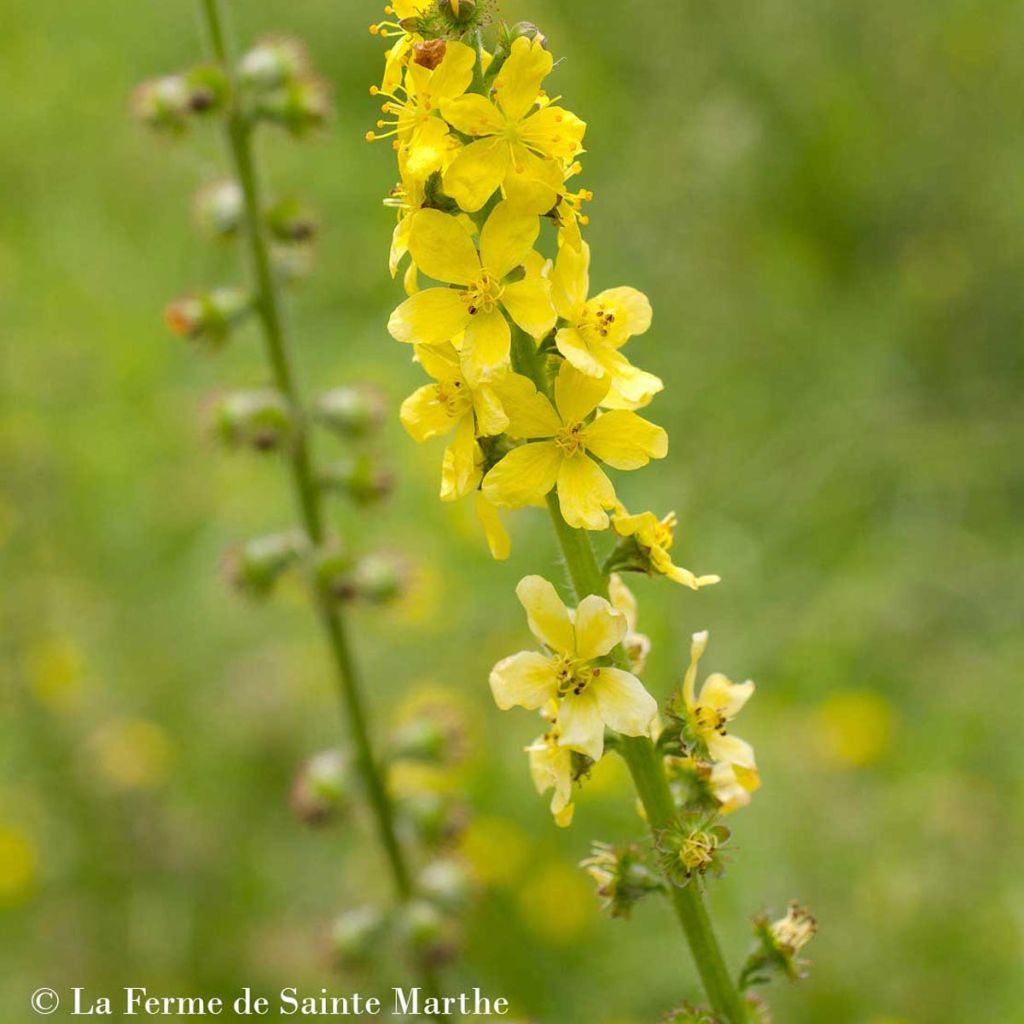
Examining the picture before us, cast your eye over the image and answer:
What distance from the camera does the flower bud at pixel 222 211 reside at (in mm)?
3639

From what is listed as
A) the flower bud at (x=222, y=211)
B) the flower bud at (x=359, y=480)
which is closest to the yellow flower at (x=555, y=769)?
the flower bud at (x=359, y=480)

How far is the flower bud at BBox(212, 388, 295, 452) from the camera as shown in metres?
3.56

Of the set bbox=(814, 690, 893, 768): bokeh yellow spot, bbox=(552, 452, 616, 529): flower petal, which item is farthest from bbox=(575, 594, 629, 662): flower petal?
bbox=(814, 690, 893, 768): bokeh yellow spot

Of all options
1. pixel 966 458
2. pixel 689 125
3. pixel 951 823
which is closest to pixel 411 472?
pixel 689 125

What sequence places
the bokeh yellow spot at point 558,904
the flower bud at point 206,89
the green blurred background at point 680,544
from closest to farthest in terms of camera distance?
the flower bud at point 206,89 → the green blurred background at point 680,544 → the bokeh yellow spot at point 558,904

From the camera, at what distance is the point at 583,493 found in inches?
79.2

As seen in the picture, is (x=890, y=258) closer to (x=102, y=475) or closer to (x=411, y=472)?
(x=411, y=472)

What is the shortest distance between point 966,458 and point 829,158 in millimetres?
2374

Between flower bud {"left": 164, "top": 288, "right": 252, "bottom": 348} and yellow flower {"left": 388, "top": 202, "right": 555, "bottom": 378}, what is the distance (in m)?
1.69

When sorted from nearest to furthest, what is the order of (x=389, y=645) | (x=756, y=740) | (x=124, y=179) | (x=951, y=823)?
(x=951, y=823), (x=756, y=740), (x=389, y=645), (x=124, y=179)

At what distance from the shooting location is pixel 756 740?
4.93 m

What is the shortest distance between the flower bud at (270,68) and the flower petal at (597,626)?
6.97 ft

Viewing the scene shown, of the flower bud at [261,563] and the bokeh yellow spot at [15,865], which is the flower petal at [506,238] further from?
the bokeh yellow spot at [15,865]

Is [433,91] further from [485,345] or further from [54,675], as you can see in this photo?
[54,675]
